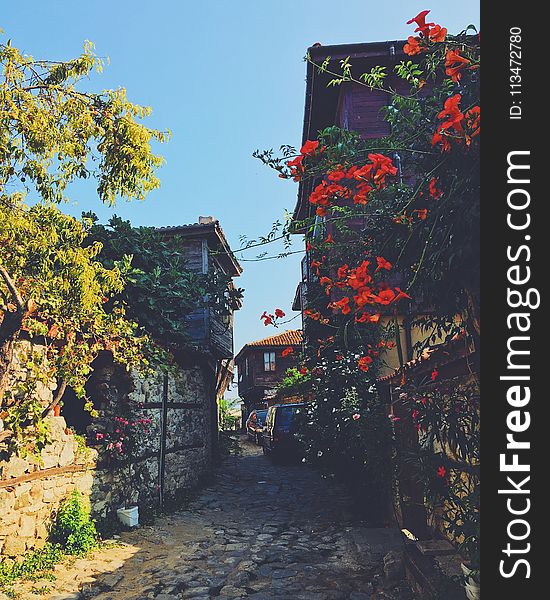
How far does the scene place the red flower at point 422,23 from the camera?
260 centimetres

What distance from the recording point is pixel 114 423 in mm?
8695

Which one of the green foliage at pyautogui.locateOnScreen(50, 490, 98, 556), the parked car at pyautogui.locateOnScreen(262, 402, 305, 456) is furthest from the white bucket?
the parked car at pyautogui.locateOnScreen(262, 402, 305, 456)

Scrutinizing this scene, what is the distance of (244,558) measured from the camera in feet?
21.8

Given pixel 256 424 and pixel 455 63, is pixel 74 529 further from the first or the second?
pixel 256 424

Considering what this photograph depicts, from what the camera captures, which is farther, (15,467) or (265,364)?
(265,364)

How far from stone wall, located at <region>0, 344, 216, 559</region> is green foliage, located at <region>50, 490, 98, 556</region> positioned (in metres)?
0.14

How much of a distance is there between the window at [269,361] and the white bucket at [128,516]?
85.0 feet

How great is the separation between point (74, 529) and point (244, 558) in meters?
2.30

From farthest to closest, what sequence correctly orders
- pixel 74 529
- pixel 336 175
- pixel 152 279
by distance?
pixel 152 279, pixel 74 529, pixel 336 175

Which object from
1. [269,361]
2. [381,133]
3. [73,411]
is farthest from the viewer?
[269,361]

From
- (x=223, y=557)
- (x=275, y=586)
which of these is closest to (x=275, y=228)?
(x=275, y=586)

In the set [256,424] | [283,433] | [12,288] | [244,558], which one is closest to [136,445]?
[244,558]

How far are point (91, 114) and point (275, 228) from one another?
2.45 meters

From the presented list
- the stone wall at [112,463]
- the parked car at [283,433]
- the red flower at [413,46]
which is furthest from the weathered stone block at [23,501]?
the parked car at [283,433]
